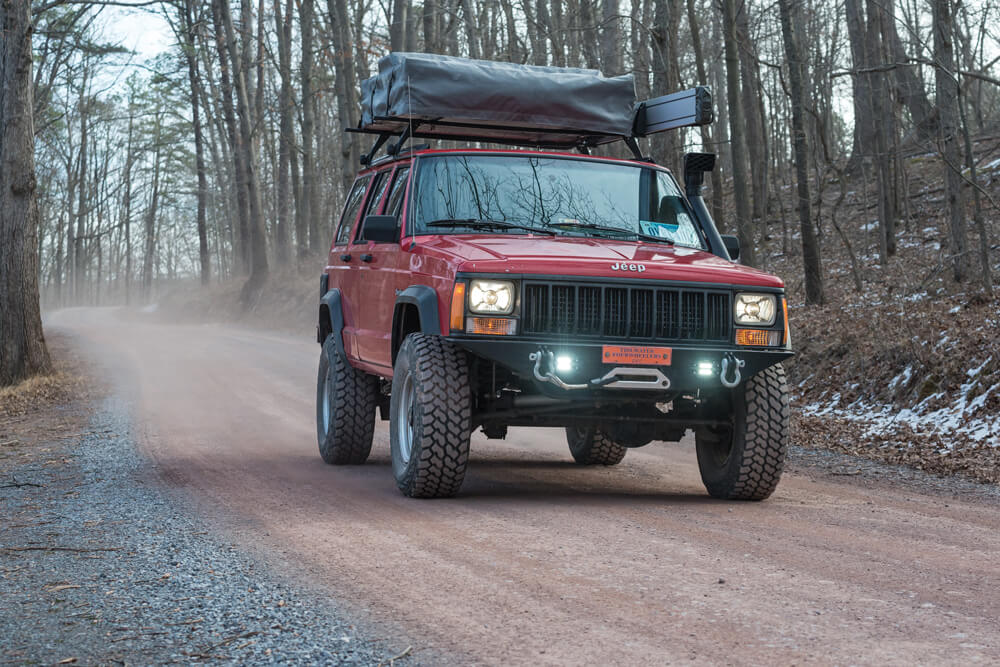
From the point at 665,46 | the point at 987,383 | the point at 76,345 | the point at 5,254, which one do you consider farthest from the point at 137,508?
the point at 76,345

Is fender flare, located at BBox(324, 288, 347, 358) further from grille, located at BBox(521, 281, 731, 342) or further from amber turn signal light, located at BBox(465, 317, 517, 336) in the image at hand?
grille, located at BBox(521, 281, 731, 342)

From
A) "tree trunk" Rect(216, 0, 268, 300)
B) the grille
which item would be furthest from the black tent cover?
"tree trunk" Rect(216, 0, 268, 300)

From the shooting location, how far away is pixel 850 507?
6.62 m

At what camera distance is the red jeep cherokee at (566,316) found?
6.10 meters

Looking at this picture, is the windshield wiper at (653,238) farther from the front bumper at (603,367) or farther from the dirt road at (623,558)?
the dirt road at (623,558)

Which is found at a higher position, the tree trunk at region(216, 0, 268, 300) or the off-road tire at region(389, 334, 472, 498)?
the tree trunk at region(216, 0, 268, 300)

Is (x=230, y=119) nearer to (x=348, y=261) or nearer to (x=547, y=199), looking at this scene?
(x=348, y=261)

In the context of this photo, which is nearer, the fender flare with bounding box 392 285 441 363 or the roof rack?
the fender flare with bounding box 392 285 441 363

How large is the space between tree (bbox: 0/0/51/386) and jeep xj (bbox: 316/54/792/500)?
9.32 meters

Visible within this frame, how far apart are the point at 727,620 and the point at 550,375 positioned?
235 cm

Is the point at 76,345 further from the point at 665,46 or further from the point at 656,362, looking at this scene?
the point at 656,362

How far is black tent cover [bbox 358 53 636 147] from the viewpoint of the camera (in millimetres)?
7859

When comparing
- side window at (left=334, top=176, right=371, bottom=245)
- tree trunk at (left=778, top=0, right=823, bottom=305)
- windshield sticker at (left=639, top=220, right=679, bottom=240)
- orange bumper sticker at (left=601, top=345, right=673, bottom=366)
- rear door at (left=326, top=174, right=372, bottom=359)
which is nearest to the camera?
orange bumper sticker at (left=601, top=345, right=673, bottom=366)

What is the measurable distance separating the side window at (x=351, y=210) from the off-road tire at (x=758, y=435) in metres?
3.85
